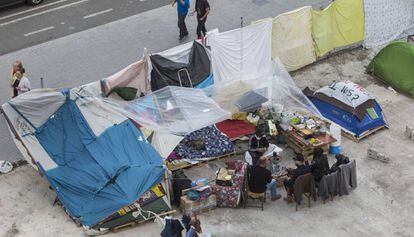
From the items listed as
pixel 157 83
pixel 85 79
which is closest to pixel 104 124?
pixel 157 83

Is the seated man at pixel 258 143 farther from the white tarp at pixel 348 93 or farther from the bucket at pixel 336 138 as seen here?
the white tarp at pixel 348 93

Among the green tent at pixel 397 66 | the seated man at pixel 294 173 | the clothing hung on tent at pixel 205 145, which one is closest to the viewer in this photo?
the seated man at pixel 294 173

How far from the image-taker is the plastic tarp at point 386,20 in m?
19.2

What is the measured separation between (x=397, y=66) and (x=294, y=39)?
8.79 ft

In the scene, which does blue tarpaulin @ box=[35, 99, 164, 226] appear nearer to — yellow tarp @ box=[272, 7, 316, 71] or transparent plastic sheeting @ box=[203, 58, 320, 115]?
transparent plastic sheeting @ box=[203, 58, 320, 115]

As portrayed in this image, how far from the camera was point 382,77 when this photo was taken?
18.2 m

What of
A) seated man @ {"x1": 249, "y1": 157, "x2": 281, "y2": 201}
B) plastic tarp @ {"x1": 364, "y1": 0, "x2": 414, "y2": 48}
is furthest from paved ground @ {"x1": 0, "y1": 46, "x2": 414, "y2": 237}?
plastic tarp @ {"x1": 364, "y1": 0, "x2": 414, "y2": 48}

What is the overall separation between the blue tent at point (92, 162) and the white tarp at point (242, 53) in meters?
3.09

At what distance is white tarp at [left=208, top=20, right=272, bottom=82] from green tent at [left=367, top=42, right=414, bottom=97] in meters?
3.12

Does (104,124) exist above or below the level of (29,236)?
above

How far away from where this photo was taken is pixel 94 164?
13.6 m

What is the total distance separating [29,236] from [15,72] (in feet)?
13.5

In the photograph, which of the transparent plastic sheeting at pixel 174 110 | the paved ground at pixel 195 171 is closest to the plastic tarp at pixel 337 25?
the paved ground at pixel 195 171

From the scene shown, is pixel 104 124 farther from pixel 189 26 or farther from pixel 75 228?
pixel 189 26
